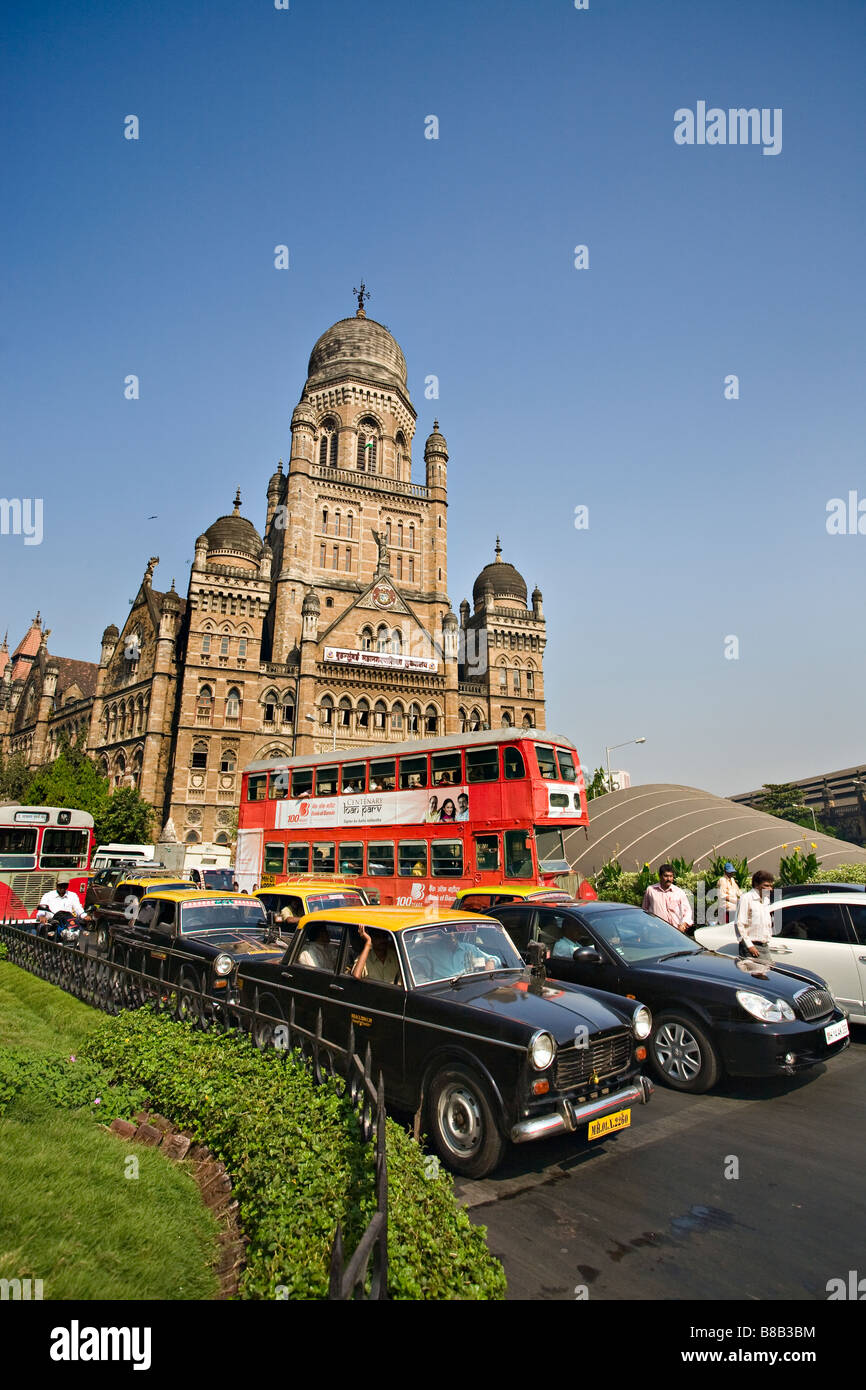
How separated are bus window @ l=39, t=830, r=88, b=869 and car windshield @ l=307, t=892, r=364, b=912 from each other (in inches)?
483

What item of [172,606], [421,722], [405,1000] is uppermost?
[172,606]

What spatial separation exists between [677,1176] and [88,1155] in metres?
4.54

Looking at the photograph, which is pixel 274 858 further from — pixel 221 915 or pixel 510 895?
pixel 510 895

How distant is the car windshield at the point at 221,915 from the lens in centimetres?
1159

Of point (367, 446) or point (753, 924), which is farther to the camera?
point (367, 446)

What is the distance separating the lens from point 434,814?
18531 millimetres

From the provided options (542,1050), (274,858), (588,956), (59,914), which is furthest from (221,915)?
(274,858)

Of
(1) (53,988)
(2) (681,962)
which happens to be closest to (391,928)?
(2) (681,962)

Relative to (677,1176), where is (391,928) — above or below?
above

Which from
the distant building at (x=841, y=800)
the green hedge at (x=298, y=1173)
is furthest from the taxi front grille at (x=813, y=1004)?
the distant building at (x=841, y=800)

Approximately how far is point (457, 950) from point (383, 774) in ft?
43.1

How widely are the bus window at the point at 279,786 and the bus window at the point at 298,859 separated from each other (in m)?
1.85
